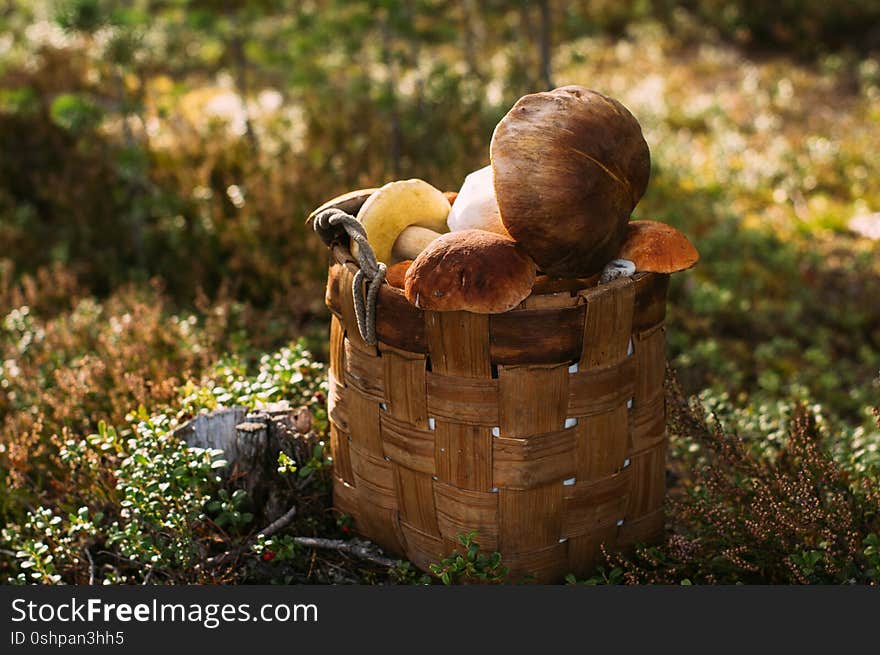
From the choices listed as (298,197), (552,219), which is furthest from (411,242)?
(298,197)

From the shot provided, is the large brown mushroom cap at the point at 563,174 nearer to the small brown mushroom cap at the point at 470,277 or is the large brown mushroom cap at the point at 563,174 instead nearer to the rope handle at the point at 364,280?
the small brown mushroom cap at the point at 470,277

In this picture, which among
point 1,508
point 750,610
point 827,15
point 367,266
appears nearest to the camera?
point 750,610

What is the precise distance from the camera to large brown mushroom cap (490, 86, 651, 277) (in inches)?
93.0

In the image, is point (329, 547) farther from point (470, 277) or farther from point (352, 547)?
point (470, 277)

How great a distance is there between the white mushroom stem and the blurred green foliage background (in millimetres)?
966

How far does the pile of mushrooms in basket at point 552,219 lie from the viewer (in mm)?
2328

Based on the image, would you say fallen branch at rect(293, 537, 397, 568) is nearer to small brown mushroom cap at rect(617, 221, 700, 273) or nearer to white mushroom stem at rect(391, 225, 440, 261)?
white mushroom stem at rect(391, 225, 440, 261)

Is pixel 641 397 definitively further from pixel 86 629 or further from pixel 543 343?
pixel 86 629

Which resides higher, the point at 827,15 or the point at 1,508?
the point at 827,15

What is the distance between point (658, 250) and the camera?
8.32 feet

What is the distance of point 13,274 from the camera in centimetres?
521

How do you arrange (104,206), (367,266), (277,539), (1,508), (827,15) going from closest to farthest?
(367,266), (277,539), (1,508), (104,206), (827,15)

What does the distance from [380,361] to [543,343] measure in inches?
18.9

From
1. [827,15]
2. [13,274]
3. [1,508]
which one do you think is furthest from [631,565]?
[827,15]
